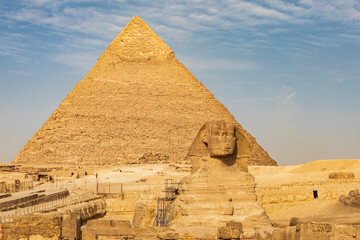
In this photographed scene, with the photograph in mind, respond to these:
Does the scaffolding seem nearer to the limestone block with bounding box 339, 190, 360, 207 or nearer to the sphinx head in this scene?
the sphinx head

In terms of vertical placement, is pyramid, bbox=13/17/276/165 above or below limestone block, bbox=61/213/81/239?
above

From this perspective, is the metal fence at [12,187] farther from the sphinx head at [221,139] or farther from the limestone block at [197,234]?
the limestone block at [197,234]

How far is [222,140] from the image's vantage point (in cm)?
A: 760

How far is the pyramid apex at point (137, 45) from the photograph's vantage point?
10650 centimetres

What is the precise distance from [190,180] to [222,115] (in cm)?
9777

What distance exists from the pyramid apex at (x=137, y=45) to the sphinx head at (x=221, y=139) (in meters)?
99.5

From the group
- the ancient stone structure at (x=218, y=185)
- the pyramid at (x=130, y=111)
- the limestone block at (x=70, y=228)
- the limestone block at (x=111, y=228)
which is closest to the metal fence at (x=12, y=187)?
the ancient stone structure at (x=218, y=185)

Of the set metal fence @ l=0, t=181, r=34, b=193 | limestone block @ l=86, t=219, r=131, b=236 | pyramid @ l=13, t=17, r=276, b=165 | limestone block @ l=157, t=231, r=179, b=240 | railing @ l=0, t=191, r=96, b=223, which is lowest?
limestone block @ l=157, t=231, r=179, b=240

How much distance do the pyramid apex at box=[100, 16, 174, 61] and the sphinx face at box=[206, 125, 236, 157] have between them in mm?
99567

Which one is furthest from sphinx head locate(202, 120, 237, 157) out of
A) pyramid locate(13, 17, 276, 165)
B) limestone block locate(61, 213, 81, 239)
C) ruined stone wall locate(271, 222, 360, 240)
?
pyramid locate(13, 17, 276, 165)

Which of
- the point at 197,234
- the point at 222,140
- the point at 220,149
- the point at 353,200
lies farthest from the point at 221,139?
the point at 197,234

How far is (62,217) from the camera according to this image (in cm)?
497

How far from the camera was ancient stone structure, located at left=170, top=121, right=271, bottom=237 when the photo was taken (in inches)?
282

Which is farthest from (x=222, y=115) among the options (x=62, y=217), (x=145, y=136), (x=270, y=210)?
(x=62, y=217)
